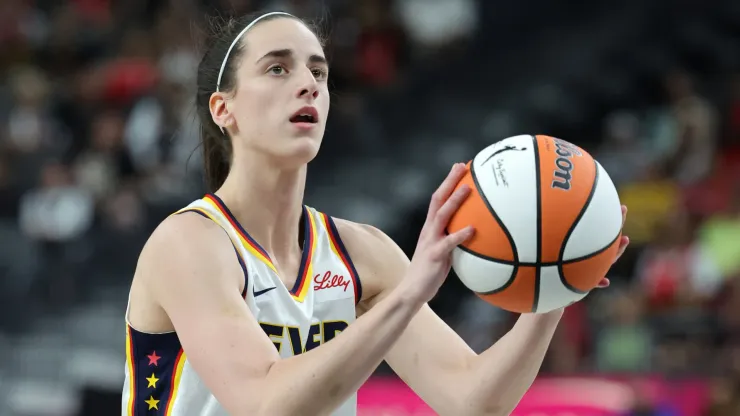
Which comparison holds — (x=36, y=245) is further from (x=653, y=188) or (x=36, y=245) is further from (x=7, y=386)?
(x=653, y=188)

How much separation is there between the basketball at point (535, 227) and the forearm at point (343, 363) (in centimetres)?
27

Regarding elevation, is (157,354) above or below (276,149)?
below

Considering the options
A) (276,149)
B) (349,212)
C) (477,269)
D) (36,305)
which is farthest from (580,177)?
(36,305)

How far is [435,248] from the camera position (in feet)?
11.1

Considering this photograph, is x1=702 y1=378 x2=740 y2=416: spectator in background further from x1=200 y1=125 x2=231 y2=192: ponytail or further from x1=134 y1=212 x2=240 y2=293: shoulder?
x1=134 y1=212 x2=240 y2=293: shoulder

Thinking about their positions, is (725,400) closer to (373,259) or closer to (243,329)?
(373,259)

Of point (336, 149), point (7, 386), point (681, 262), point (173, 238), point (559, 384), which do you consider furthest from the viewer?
point (336, 149)

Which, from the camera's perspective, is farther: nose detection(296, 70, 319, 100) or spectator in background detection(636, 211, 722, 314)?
spectator in background detection(636, 211, 722, 314)

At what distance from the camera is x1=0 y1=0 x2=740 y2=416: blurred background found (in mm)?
9312

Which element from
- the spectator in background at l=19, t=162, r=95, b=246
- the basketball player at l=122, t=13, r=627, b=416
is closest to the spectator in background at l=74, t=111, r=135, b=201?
the spectator in background at l=19, t=162, r=95, b=246

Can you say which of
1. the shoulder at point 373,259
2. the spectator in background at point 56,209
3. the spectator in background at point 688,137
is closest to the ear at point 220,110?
the shoulder at point 373,259

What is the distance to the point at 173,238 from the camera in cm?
383

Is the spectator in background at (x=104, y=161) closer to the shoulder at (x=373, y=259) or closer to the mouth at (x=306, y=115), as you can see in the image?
the shoulder at (x=373, y=259)

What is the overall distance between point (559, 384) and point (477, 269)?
14.5 ft
